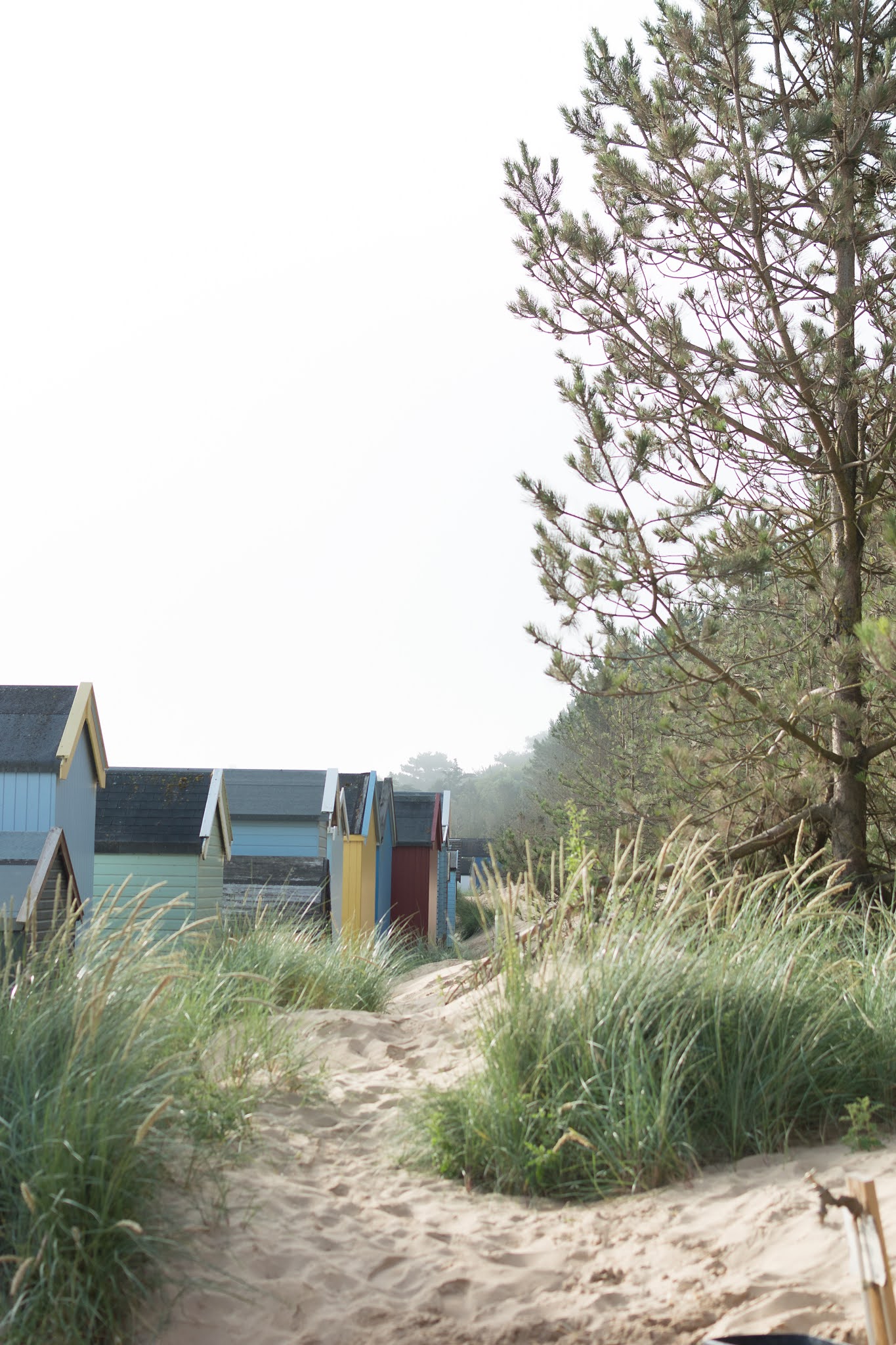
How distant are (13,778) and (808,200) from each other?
8198mm

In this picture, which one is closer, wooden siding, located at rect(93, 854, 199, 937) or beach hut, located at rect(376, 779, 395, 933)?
wooden siding, located at rect(93, 854, 199, 937)

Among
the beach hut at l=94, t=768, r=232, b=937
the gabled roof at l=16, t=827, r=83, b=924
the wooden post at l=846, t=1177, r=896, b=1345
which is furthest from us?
the beach hut at l=94, t=768, r=232, b=937

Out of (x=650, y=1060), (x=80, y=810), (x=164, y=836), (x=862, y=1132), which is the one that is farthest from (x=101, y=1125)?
(x=164, y=836)

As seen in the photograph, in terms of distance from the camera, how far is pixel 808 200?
8688 millimetres

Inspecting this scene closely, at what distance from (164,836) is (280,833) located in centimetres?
260

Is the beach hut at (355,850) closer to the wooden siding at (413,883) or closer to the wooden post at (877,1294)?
the wooden siding at (413,883)

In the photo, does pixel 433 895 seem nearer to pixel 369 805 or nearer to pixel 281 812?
pixel 369 805

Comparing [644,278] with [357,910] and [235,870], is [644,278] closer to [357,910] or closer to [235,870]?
[235,870]

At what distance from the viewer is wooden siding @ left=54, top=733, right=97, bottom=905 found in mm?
9883

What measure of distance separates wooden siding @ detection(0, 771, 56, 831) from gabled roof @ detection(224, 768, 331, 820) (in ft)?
18.3

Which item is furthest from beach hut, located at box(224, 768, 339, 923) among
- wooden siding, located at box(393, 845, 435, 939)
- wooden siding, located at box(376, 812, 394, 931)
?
wooden siding, located at box(393, 845, 435, 939)

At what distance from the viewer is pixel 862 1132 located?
4.43m

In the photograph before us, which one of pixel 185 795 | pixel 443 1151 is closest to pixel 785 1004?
pixel 443 1151

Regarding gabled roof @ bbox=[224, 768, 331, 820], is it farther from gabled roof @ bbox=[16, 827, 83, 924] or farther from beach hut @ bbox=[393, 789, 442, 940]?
beach hut @ bbox=[393, 789, 442, 940]
